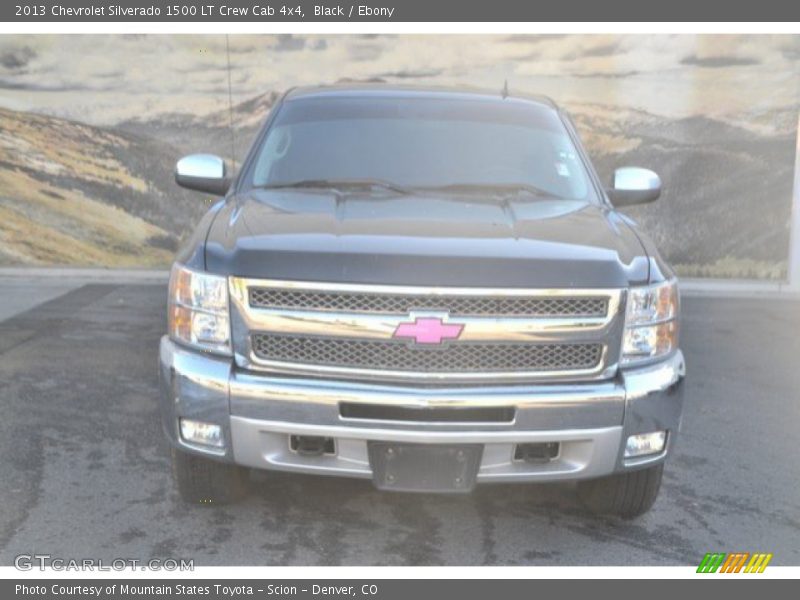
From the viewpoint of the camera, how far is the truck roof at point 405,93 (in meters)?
4.88

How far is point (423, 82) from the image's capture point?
9.12m

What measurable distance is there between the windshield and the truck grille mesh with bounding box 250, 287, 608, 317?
1117 mm

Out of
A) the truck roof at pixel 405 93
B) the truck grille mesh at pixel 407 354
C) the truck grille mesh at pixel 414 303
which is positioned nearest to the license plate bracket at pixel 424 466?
the truck grille mesh at pixel 407 354

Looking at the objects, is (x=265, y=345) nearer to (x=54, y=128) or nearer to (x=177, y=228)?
(x=177, y=228)

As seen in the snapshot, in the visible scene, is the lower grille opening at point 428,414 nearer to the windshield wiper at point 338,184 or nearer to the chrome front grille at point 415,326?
the chrome front grille at point 415,326

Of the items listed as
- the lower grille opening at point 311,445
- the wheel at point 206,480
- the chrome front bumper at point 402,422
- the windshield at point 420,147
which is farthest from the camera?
the windshield at point 420,147

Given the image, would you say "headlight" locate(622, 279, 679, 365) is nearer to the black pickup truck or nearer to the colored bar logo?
the black pickup truck

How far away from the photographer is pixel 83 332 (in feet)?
24.0

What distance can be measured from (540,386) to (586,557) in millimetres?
783

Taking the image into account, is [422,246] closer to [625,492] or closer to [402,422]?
[402,422]

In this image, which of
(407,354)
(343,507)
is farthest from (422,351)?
(343,507)

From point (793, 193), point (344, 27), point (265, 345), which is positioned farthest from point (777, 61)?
point (265, 345)

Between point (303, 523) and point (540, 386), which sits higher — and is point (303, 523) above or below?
below

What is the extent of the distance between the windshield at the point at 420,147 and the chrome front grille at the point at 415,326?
3.71 feet
